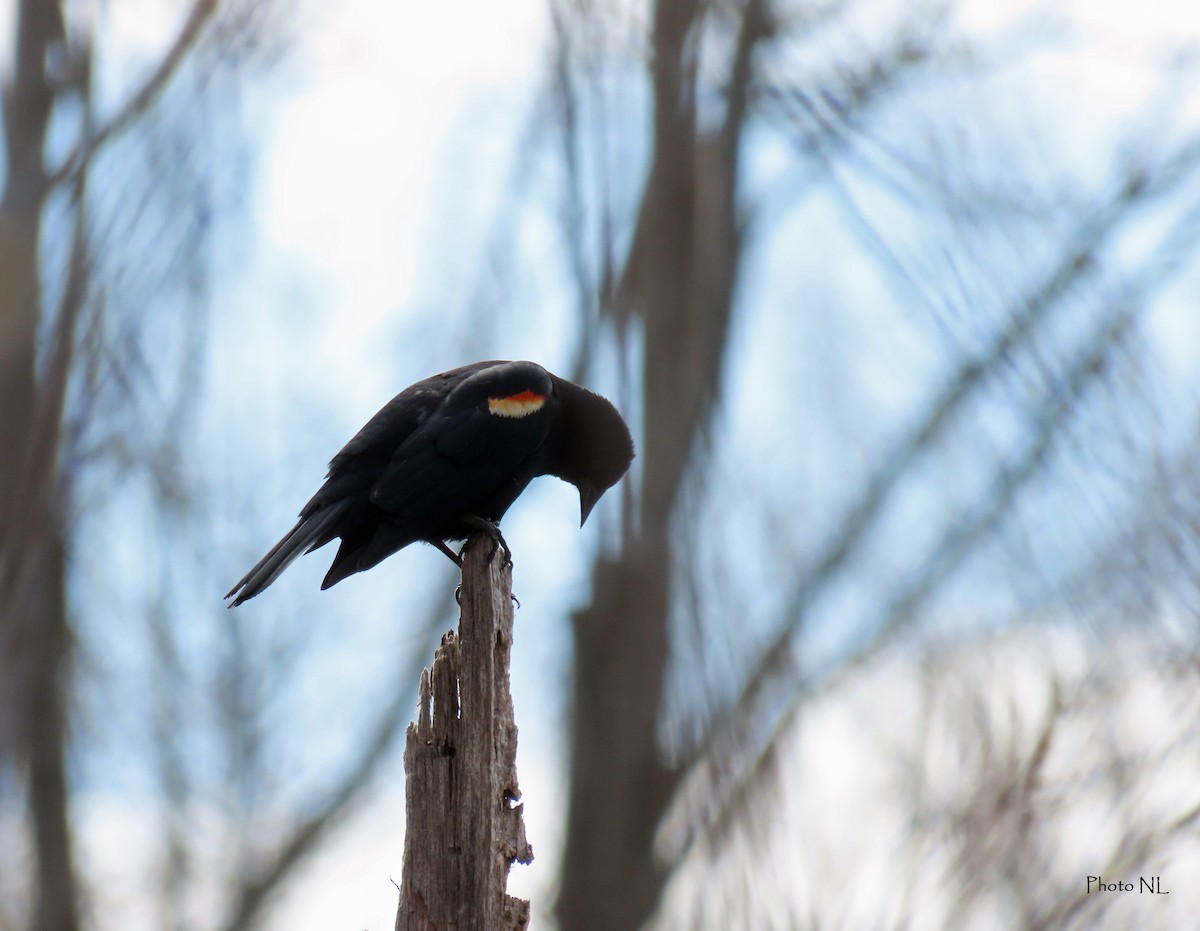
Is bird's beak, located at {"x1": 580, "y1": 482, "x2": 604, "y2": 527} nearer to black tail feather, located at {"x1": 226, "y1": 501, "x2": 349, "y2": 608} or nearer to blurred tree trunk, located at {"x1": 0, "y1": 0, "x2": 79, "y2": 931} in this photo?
black tail feather, located at {"x1": 226, "y1": 501, "x2": 349, "y2": 608}

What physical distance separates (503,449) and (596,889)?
4.17 metres

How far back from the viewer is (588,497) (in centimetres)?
531

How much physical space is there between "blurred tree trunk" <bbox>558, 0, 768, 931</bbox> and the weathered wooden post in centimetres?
213

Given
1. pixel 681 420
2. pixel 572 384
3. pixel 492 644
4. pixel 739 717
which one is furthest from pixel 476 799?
pixel 681 420

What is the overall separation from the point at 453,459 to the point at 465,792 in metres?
1.74

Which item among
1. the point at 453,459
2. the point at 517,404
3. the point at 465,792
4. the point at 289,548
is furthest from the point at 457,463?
the point at 465,792

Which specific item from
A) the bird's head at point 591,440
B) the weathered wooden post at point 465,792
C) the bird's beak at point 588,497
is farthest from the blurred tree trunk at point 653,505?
the weathered wooden post at point 465,792

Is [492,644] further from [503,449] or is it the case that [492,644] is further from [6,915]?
[6,915]

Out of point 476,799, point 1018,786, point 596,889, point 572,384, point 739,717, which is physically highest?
point 572,384

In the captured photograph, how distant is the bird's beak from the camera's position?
5.29m

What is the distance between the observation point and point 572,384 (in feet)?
17.1

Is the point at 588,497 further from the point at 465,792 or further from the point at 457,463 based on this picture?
the point at 465,792

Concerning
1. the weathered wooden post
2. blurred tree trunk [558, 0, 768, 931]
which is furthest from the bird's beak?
the weathered wooden post

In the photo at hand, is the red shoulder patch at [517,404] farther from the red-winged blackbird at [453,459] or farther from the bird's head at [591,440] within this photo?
the bird's head at [591,440]
